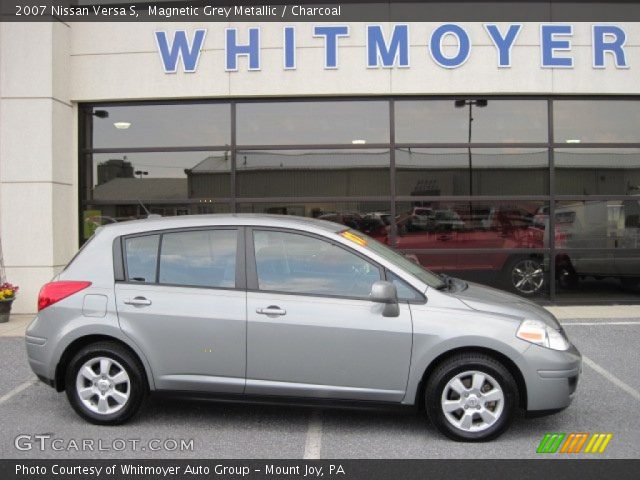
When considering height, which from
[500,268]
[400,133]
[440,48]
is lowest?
[500,268]

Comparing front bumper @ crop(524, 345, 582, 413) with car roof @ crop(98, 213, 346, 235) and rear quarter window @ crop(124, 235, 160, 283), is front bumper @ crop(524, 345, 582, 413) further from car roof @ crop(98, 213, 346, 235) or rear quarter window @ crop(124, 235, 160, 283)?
rear quarter window @ crop(124, 235, 160, 283)

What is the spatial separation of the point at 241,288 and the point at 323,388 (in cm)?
94

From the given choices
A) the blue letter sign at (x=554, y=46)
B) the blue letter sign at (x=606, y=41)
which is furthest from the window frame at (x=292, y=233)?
the blue letter sign at (x=606, y=41)

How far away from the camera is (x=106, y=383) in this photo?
4777 millimetres

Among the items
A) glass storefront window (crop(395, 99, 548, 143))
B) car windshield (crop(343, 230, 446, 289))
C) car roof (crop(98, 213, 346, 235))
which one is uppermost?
glass storefront window (crop(395, 99, 548, 143))

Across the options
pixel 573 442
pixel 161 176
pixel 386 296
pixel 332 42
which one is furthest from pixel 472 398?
pixel 161 176

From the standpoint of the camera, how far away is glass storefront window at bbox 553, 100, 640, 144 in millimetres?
10688

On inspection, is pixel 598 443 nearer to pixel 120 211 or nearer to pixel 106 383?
pixel 106 383

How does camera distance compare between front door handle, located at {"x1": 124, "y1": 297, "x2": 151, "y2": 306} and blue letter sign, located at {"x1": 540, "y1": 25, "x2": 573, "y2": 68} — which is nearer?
front door handle, located at {"x1": 124, "y1": 297, "x2": 151, "y2": 306}

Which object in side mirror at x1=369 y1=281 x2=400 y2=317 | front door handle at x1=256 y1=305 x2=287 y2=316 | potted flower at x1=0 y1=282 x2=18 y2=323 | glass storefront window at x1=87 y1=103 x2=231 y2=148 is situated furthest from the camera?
glass storefront window at x1=87 y1=103 x2=231 y2=148

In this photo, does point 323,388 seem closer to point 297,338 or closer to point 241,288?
point 297,338

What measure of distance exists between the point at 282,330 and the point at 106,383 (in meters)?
1.39

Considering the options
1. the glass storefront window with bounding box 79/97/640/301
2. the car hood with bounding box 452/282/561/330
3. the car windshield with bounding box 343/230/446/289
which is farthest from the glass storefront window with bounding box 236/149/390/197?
the car hood with bounding box 452/282/561/330
